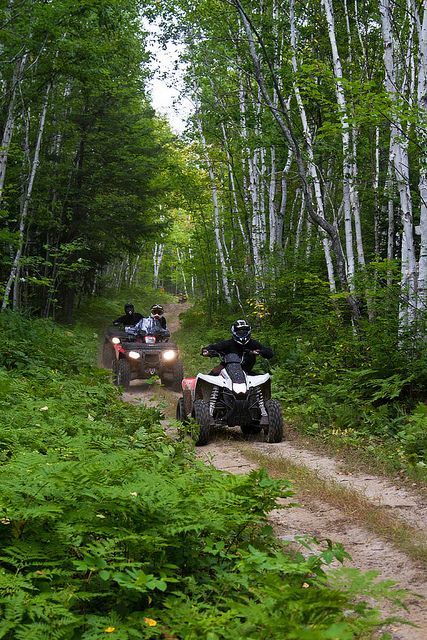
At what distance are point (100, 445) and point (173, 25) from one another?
16.9 m

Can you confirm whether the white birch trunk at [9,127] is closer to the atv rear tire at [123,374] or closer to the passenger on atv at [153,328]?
the passenger on atv at [153,328]

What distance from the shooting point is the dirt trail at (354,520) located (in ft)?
12.0

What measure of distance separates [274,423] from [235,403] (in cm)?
62

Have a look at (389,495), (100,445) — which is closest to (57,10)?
(100,445)

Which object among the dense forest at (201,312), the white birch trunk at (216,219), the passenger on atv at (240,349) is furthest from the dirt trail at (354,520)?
the white birch trunk at (216,219)

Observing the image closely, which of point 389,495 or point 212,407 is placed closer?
point 389,495

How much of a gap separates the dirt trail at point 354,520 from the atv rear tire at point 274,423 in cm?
→ 14

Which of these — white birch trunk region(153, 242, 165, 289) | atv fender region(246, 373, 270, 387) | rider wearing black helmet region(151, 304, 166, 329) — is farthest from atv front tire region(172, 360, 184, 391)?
white birch trunk region(153, 242, 165, 289)

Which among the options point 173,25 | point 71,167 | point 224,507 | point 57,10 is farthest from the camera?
point 71,167

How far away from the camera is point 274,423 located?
8.30 m

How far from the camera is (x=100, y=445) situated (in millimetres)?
5062

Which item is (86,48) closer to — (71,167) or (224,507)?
(71,167)

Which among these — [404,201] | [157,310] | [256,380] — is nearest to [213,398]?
[256,380]

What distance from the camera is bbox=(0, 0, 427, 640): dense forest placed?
9.07 feet
